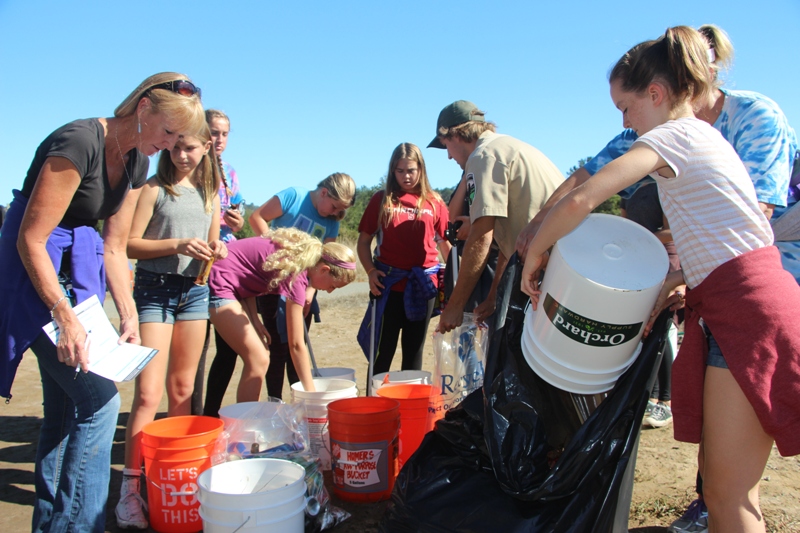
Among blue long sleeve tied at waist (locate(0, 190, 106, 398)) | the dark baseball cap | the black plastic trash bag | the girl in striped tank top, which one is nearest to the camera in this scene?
the girl in striped tank top

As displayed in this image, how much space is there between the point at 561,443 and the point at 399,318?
7.09 ft

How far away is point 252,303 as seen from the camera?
363 centimetres

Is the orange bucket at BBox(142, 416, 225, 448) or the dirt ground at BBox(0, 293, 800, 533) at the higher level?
the orange bucket at BBox(142, 416, 225, 448)

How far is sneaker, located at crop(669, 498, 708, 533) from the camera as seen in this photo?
2.46 meters

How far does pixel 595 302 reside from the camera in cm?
171

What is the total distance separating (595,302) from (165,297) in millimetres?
2127

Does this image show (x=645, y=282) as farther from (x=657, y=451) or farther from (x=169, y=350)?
(x=169, y=350)

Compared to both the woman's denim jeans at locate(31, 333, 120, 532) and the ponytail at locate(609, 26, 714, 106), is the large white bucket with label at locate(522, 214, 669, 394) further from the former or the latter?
the woman's denim jeans at locate(31, 333, 120, 532)

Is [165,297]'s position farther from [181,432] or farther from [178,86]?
[178,86]

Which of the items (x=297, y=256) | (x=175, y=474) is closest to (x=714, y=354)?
(x=175, y=474)

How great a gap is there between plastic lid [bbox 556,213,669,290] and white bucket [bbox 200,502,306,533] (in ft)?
4.45

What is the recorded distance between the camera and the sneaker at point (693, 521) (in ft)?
8.07

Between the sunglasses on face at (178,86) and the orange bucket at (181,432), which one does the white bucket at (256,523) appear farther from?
the sunglasses on face at (178,86)

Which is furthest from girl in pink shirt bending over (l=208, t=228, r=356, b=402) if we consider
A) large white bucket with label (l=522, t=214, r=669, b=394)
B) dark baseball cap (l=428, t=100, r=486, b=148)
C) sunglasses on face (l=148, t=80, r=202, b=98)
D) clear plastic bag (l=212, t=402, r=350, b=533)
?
large white bucket with label (l=522, t=214, r=669, b=394)
